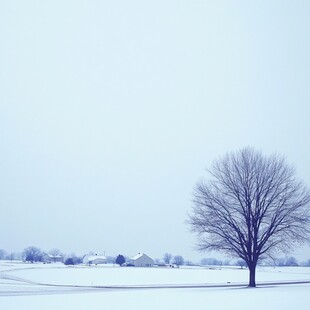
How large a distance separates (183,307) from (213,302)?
8.26 ft

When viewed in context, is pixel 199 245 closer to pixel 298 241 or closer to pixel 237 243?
pixel 237 243

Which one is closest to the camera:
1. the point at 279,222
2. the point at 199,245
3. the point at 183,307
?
the point at 183,307

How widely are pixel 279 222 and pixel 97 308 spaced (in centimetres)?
2379

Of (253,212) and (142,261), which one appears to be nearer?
(253,212)

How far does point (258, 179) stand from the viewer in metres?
40.2

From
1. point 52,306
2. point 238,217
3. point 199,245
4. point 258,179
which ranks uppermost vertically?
point 258,179

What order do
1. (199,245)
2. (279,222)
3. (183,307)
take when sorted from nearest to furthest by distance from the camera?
1. (183,307)
2. (279,222)
3. (199,245)

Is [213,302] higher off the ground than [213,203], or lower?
lower

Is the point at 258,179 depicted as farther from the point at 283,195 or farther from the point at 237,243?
the point at 237,243

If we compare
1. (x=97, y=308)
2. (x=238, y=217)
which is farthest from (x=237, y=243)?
(x=97, y=308)

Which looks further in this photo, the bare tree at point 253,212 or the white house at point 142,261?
the white house at point 142,261

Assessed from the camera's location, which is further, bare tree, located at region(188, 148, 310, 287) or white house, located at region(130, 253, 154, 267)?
white house, located at region(130, 253, 154, 267)

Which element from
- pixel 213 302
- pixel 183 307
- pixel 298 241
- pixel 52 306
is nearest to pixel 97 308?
pixel 52 306

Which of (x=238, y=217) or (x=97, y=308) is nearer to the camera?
(x=97, y=308)
